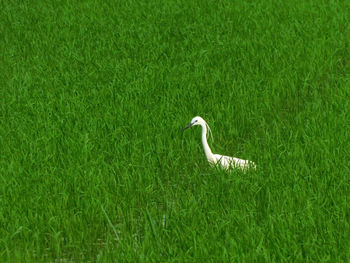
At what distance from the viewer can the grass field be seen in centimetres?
460

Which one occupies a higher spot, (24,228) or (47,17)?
(47,17)

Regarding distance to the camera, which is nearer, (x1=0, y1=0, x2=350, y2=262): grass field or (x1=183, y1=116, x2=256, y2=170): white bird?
(x1=0, y1=0, x2=350, y2=262): grass field

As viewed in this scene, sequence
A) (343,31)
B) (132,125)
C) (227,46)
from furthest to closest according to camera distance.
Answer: (343,31), (227,46), (132,125)

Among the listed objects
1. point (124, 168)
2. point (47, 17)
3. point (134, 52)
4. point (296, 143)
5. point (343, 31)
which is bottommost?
point (124, 168)

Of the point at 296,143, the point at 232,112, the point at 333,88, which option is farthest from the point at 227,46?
the point at 296,143

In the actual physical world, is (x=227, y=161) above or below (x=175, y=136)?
below

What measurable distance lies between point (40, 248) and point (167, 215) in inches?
39.7

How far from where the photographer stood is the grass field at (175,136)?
4598mm

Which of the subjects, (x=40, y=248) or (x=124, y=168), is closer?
(x=40, y=248)

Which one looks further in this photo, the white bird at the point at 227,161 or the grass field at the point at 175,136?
the white bird at the point at 227,161

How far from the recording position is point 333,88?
8383 mm

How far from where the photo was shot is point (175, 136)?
6730mm

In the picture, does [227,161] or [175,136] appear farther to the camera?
[175,136]

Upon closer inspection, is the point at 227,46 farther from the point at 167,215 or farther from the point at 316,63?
the point at 167,215
